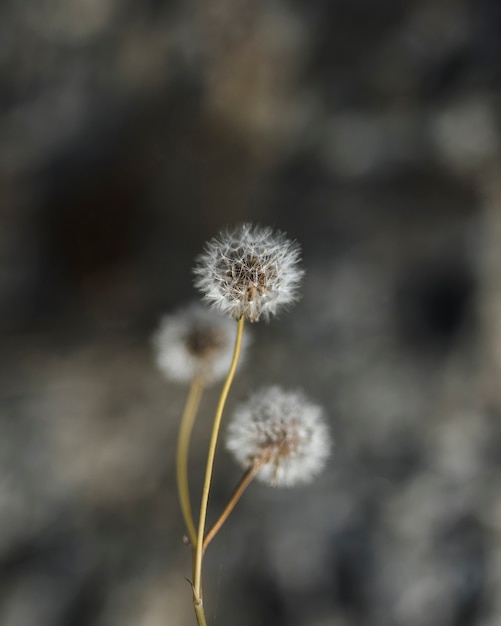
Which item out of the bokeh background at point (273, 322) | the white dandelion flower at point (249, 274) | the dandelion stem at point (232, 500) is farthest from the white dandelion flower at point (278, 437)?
the bokeh background at point (273, 322)

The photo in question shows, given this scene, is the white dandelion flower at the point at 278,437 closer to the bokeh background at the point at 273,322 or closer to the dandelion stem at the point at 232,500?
the dandelion stem at the point at 232,500

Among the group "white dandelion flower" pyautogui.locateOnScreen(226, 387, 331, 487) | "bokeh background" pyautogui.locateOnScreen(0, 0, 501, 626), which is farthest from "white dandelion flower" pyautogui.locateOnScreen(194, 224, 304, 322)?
"bokeh background" pyautogui.locateOnScreen(0, 0, 501, 626)

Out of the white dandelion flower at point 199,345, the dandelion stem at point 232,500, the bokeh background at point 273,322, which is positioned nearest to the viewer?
the dandelion stem at point 232,500

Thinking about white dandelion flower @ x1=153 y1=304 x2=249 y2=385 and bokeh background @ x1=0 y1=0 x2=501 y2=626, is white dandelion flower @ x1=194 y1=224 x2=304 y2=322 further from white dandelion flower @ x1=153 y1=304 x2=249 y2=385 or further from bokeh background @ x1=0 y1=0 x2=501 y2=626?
bokeh background @ x1=0 y1=0 x2=501 y2=626

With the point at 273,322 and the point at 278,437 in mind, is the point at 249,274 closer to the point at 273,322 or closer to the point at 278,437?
the point at 278,437

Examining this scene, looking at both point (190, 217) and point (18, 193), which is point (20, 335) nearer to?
point (18, 193)

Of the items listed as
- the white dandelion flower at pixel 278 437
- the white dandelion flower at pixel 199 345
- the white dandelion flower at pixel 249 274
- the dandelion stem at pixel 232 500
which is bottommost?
the dandelion stem at pixel 232 500

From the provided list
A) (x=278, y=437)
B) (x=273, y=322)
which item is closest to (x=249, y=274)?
(x=278, y=437)
